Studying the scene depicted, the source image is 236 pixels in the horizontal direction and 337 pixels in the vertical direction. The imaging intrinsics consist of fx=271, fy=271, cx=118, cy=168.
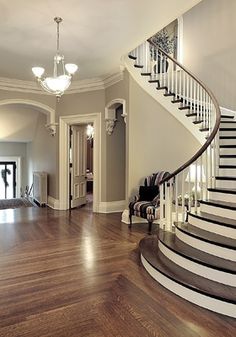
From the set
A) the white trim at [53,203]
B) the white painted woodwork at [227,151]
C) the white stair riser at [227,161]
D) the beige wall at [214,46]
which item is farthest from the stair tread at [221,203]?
the white trim at [53,203]

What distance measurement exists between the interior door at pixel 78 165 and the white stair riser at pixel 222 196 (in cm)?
403

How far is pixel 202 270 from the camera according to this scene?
2758 millimetres

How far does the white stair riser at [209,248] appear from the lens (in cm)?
279

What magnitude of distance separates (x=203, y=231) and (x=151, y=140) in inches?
105

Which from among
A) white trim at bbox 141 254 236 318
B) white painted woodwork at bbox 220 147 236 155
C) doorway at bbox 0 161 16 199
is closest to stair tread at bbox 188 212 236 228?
white trim at bbox 141 254 236 318

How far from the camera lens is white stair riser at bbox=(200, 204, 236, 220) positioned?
329cm

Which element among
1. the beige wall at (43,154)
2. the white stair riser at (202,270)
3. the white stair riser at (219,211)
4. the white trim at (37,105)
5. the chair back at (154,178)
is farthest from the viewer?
the beige wall at (43,154)

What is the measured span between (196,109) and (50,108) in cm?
360

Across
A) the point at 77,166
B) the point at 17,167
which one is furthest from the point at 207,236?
the point at 17,167

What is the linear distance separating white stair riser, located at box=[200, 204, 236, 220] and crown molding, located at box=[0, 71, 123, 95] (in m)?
3.65

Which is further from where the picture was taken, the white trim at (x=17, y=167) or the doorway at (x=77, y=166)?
the white trim at (x=17, y=167)

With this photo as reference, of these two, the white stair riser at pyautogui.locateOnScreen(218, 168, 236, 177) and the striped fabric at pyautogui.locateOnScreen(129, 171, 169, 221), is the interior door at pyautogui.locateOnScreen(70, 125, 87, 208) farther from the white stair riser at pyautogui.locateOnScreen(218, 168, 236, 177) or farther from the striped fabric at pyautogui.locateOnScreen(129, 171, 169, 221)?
the white stair riser at pyautogui.locateOnScreen(218, 168, 236, 177)

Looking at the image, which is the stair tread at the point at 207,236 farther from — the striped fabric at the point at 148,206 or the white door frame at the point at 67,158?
the white door frame at the point at 67,158

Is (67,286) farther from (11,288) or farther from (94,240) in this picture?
(94,240)
